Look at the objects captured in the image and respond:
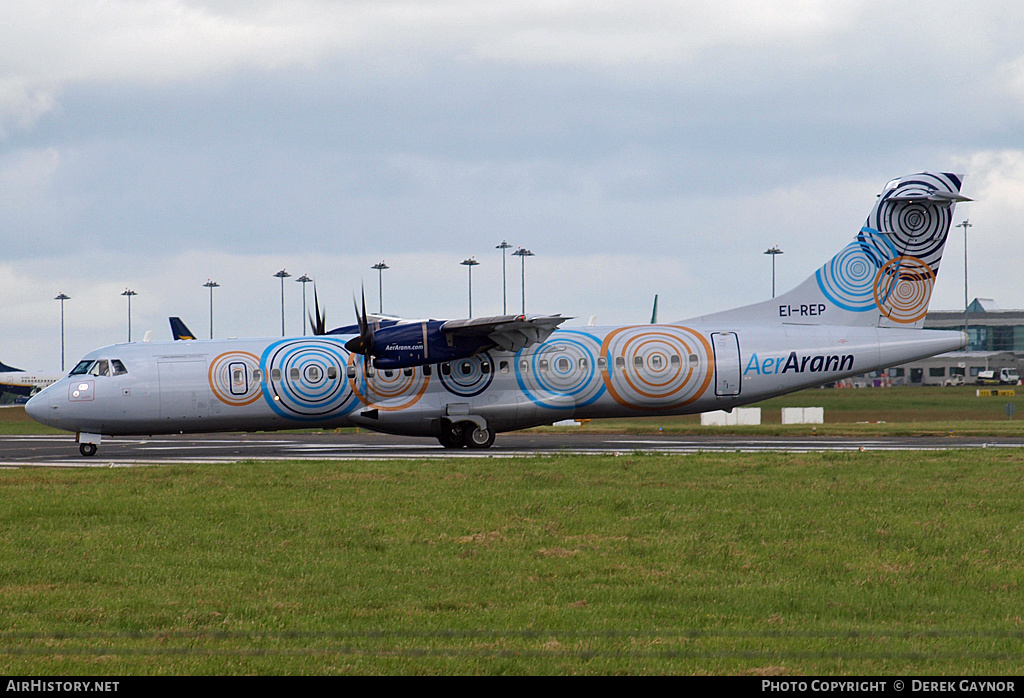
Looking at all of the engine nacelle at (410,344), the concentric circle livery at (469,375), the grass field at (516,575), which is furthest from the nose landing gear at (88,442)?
the grass field at (516,575)

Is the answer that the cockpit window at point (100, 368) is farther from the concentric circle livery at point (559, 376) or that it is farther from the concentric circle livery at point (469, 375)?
the concentric circle livery at point (559, 376)

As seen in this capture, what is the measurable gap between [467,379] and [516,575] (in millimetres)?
19467

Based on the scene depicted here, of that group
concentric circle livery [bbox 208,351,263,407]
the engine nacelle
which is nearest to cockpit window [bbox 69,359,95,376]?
concentric circle livery [bbox 208,351,263,407]

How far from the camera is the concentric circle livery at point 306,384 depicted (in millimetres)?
29328

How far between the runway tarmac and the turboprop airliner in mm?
1190

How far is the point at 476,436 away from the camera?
30312 millimetres

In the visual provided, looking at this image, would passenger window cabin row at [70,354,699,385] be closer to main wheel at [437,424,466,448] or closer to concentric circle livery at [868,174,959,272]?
main wheel at [437,424,466,448]

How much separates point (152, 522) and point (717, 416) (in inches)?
1565

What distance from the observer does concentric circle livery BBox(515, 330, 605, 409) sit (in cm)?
3017

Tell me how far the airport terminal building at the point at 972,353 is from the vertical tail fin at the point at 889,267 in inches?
3768

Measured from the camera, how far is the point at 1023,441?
3189 centimetres

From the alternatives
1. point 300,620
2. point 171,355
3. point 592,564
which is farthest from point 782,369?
point 300,620

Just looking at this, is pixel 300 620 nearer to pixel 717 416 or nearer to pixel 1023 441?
pixel 1023 441

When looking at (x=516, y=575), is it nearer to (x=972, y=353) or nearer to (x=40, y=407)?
(x=40, y=407)
